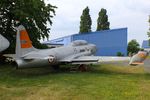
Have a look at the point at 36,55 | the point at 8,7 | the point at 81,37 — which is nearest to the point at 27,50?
the point at 36,55

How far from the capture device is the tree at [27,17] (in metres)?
27.8

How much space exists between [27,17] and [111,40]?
142 feet

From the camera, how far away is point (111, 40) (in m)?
69.9

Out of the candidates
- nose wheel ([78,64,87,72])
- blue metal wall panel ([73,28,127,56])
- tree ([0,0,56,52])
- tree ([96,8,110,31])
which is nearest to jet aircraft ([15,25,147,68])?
nose wheel ([78,64,87,72])

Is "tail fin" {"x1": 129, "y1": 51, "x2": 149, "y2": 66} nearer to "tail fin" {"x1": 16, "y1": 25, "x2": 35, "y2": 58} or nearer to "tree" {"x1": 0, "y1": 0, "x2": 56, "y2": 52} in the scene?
"tail fin" {"x1": 16, "y1": 25, "x2": 35, "y2": 58}

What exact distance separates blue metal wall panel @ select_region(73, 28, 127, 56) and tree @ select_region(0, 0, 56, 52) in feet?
128

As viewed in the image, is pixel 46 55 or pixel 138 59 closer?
pixel 138 59

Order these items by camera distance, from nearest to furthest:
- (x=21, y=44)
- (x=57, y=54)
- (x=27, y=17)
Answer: (x=21, y=44) → (x=57, y=54) → (x=27, y=17)

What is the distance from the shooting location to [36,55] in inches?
876

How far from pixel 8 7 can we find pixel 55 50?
23.5 ft

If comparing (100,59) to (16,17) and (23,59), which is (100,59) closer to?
(23,59)

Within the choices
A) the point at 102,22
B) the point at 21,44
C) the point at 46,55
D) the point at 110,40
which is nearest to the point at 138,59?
the point at 46,55

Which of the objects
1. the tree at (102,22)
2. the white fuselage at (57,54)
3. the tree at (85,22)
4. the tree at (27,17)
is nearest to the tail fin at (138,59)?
the white fuselage at (57,54)

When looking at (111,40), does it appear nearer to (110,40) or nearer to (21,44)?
(110,40)
